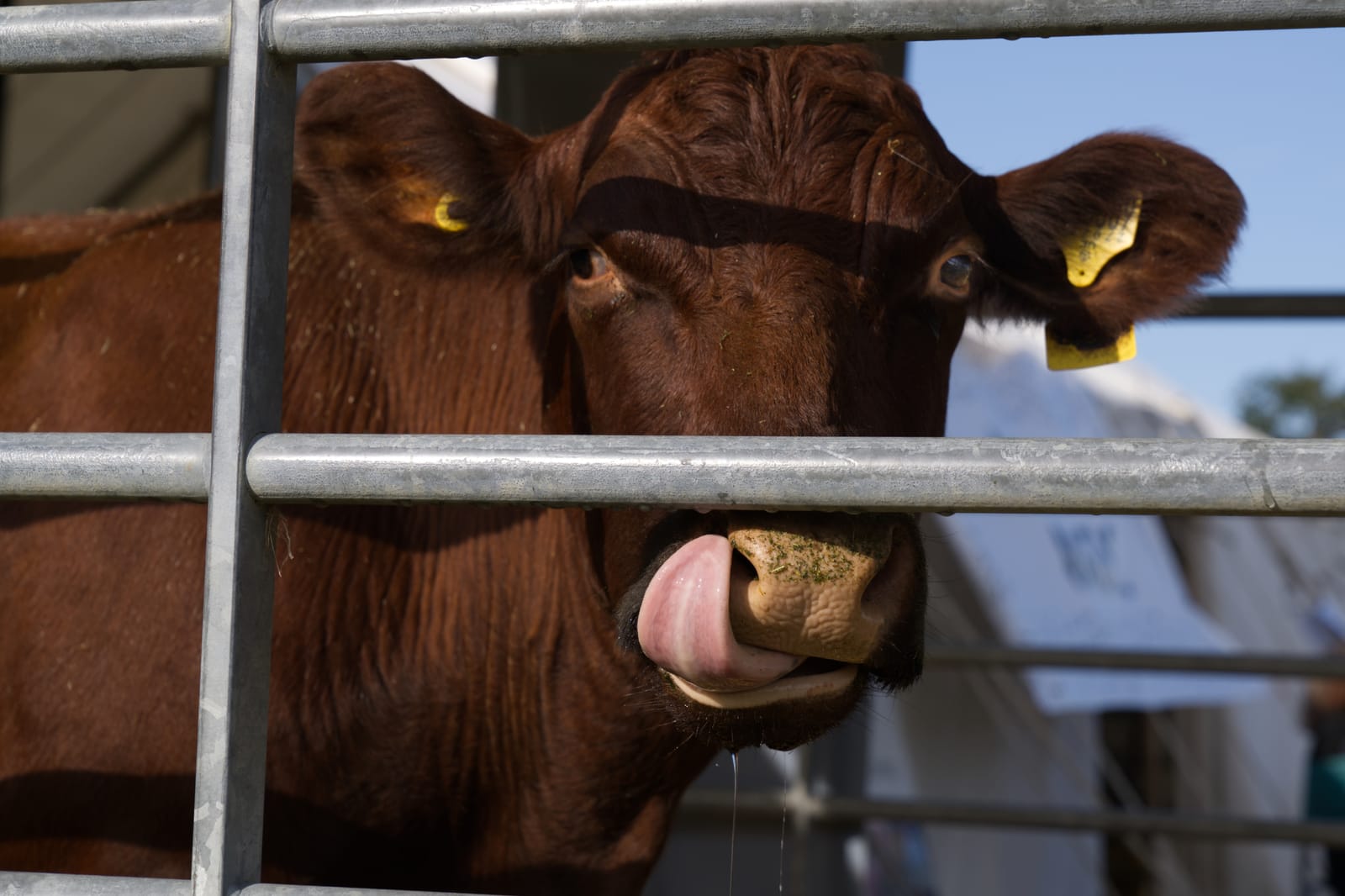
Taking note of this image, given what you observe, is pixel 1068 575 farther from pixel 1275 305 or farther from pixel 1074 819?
pixel 1275 305

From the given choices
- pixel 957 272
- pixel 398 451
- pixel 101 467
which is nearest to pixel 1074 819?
pixel 957 272

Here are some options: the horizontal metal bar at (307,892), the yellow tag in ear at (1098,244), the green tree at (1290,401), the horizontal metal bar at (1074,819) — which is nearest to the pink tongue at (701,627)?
the horizontal metal bar at (307,892)

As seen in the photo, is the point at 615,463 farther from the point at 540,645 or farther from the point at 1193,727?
the point at 1193,727

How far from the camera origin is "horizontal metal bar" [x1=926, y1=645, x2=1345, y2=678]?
3.93 meters

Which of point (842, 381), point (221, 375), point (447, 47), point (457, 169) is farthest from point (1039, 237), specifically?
point (221, 375)

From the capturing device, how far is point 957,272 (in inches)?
83.4

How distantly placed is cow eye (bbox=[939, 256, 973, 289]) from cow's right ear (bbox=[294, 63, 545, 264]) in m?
0.77

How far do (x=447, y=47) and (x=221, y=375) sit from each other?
38cm

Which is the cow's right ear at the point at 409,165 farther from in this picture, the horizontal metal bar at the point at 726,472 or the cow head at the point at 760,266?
the horizontal metal bar at the point at 726,472

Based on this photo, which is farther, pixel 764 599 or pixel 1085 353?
pixel 1085 353

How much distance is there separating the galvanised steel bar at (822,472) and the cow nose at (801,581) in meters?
0.34

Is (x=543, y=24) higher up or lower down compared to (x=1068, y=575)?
higher up

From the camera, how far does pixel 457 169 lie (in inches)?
89.6

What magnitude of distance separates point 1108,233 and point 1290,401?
51.0 meters
